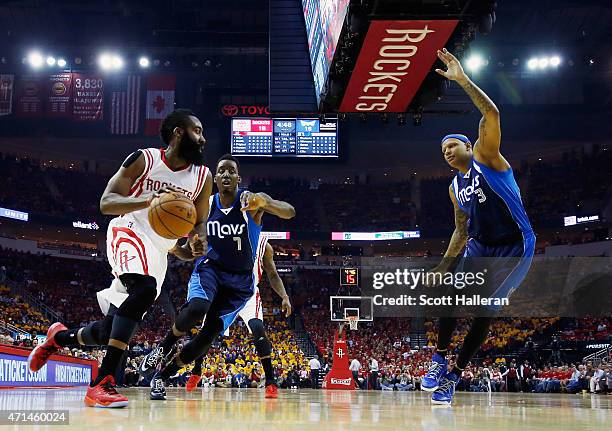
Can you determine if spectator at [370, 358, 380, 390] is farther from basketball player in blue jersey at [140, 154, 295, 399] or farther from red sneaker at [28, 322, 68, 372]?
red sneaker at [28, 322, 68, 372]

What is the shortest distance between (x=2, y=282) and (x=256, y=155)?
10783 millimetres

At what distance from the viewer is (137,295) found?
12.3 feet

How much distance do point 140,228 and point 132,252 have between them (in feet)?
0.55

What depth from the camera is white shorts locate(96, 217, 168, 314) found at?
375 centimetres

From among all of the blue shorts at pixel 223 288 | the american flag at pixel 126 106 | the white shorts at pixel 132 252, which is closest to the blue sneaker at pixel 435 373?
the blue shorts at pixel 223 288

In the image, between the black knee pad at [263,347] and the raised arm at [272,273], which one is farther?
the black knee pad at [263,347]

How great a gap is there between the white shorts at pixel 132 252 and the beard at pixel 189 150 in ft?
1.76

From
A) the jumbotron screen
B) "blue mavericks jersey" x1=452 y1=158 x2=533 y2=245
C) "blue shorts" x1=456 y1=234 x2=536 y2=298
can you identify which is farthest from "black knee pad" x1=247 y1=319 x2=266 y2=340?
the jumbotron screen

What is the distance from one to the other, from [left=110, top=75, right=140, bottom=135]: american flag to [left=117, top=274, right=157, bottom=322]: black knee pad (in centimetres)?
2126

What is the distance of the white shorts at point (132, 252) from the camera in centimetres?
375

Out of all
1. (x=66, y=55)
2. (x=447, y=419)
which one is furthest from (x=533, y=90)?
(x=447, y=419)

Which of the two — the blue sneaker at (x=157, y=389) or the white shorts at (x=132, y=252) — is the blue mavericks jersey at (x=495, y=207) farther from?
the blue sneaker at (x=157, y=389)

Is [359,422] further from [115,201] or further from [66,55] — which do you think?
[66,55]

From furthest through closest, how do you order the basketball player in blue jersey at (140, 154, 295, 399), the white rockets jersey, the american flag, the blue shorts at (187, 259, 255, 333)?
the american flag, the blue shorts at (187, 259, 255, 333), the basketball player in blue jersey at (140, 154, 295, 399), the white rockets jersey
